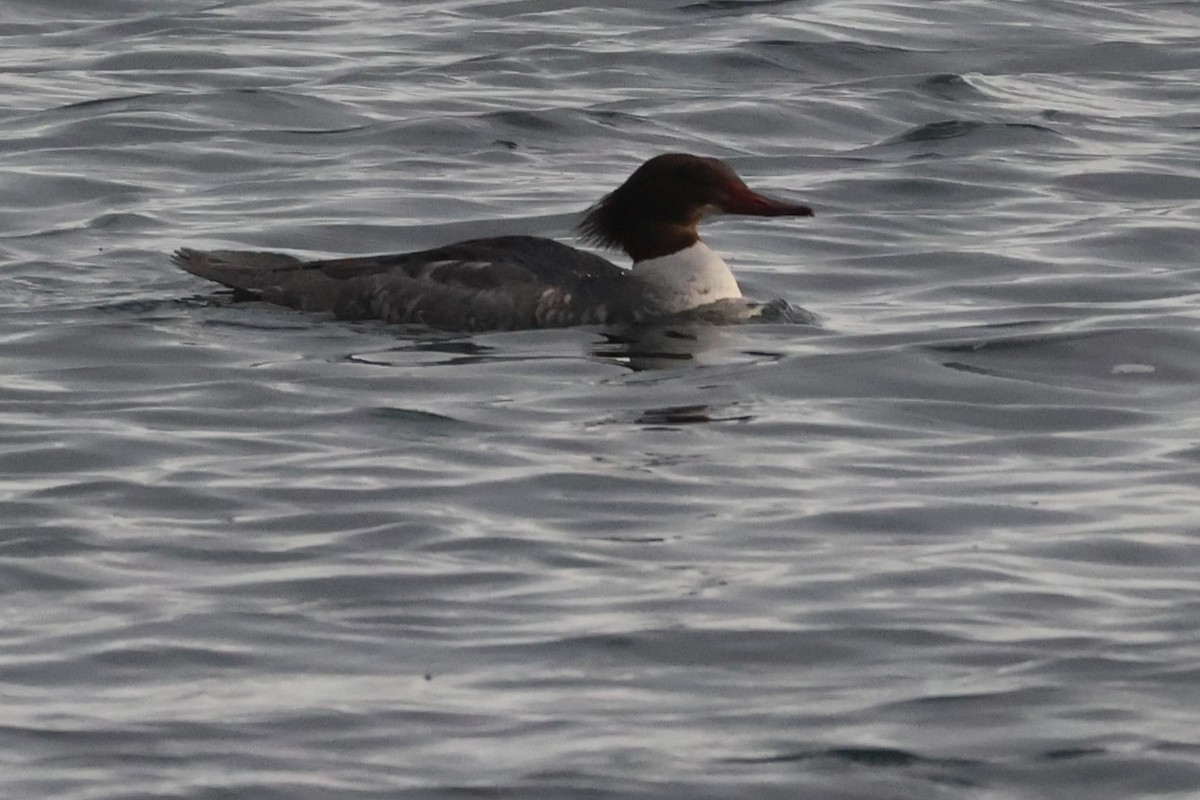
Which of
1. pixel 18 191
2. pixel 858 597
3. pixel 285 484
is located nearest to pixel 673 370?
pixel 285 484

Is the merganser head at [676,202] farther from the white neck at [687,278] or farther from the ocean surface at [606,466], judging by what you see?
the ocean surface at [606,466]

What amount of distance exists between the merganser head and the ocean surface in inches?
25.6

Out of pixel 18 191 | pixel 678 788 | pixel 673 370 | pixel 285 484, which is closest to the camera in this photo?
pixel 678 788

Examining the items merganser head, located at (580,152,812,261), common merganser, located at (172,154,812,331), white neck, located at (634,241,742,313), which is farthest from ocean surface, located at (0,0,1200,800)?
merganser head, located at (580,152,812,261)

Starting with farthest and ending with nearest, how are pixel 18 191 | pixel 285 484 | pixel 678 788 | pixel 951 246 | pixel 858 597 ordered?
pixel 18 191 → pixel 951 246 → pixel 285 484 → pixel 858 597 → pixel 678 788

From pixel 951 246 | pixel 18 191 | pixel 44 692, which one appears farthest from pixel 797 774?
pixel 18 191

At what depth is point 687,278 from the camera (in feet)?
43.1

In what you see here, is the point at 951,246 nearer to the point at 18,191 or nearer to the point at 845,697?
the point at 18,191

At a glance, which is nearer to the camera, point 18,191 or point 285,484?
point 285,484

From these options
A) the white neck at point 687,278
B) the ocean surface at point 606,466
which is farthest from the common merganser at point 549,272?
the ocean surface at point 606,466

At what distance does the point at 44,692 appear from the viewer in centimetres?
739

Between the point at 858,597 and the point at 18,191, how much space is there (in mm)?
9230

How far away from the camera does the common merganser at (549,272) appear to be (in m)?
12.7

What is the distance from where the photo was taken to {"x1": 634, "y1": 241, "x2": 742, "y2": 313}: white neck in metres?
13.1
